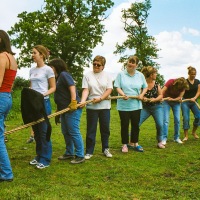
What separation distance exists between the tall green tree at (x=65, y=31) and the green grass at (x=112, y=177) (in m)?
29.6

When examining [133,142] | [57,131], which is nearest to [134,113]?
[133,142]

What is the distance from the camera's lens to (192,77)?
987 centimetres

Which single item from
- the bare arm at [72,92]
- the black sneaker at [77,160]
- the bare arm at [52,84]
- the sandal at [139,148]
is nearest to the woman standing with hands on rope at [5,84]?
the bare arm at [52,84]

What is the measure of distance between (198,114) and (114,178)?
5248mm

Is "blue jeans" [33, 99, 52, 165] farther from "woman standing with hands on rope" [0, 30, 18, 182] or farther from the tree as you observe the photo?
the tree

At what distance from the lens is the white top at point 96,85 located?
698 centimetres

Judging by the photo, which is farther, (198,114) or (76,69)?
(76,69)

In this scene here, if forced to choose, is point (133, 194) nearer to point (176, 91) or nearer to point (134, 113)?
point (134, 113)

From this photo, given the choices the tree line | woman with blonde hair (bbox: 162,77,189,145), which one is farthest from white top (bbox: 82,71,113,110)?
the tree line

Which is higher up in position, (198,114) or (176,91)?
(176,91)

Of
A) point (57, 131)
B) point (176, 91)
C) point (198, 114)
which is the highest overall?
point (176, 91)

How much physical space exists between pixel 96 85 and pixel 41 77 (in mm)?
1112

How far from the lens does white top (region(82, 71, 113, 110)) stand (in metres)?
6.98

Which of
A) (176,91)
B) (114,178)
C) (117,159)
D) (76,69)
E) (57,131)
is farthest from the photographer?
(76,69)
